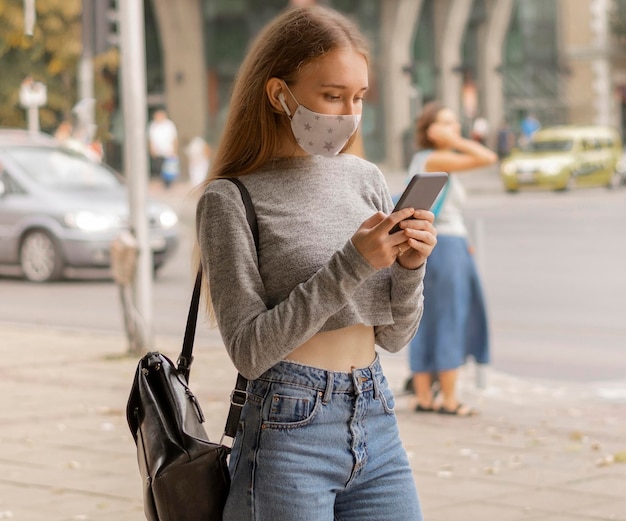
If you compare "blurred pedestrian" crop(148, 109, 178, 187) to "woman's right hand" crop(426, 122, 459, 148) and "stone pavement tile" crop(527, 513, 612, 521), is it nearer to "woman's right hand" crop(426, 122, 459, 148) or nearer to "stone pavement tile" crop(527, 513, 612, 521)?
"woman's right hand" crop(426, 122, 459, 148)

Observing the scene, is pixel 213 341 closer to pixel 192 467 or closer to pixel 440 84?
Result: pixel 192 467

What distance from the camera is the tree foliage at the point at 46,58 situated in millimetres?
31469

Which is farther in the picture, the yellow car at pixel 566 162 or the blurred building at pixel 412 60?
the blurred building at pixel 412 60

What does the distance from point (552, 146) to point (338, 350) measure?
32207mm

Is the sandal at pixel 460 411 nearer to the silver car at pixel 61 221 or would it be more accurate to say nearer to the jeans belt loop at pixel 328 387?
the jeans belt loop at pixel 328 387

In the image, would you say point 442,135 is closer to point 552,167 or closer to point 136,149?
point 136,149

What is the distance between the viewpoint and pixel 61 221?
51.8 feet

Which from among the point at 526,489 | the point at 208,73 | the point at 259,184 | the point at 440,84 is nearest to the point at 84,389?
the point at 526,489

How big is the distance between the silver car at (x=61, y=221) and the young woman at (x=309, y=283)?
12693mm

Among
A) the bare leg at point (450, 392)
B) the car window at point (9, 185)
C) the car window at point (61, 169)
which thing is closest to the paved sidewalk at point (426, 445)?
the bare leg at point (450, 392)

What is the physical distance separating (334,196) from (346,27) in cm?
36

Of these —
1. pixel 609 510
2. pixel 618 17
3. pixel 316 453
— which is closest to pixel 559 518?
pixel 609 510

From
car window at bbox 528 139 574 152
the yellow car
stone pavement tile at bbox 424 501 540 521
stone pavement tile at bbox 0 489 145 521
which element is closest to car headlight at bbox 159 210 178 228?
stone pavement tile at bbox 0 489 145 521

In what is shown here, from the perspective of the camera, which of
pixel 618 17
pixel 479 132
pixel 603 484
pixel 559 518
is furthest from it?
pixel 618 17
